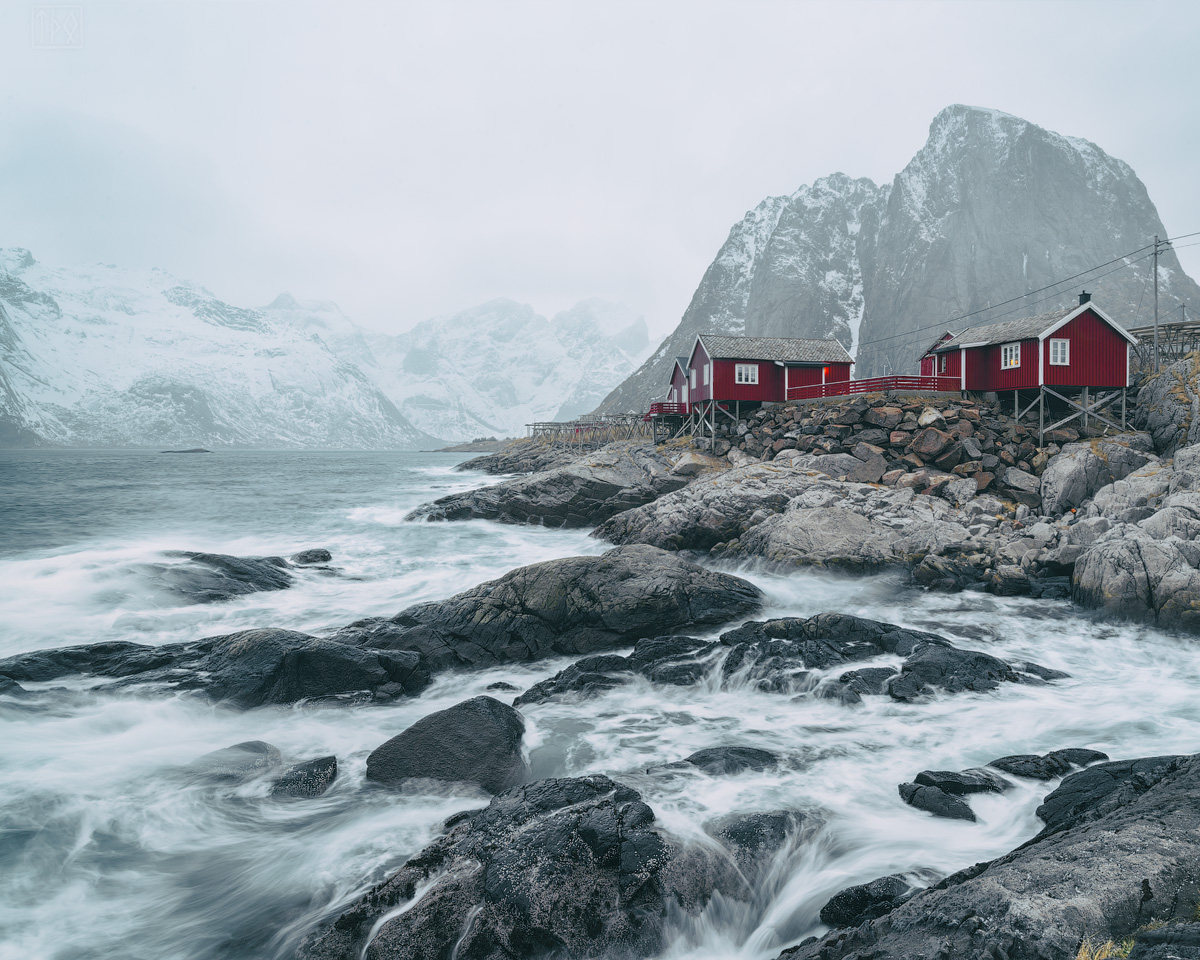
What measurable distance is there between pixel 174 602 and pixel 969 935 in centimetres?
1959

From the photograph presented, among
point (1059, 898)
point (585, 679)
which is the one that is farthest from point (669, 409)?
point (1059, 898)

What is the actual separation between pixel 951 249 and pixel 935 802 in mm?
165584

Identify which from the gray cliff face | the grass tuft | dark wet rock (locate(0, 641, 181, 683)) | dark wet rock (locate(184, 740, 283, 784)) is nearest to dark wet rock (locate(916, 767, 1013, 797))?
the grass tuft

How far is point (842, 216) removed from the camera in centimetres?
17788

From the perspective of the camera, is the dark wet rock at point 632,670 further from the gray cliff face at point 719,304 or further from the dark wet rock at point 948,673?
the gray cliff face at point 719,304

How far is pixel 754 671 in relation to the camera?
1285cm

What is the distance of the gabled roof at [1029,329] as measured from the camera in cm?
2744

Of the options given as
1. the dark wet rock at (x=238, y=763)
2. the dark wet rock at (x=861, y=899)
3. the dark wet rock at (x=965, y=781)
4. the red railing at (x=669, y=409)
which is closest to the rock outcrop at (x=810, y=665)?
the dark wet rock at (x=965, y=781)

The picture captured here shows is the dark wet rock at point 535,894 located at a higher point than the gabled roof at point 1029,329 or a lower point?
lower

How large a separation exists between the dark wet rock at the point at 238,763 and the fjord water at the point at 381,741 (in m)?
0.25

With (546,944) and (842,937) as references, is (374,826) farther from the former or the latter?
(842,937)

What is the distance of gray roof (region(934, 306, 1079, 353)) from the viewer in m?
27.9

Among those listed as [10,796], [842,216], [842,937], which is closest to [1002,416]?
[842,937]

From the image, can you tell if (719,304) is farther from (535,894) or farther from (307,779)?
(535,894)
